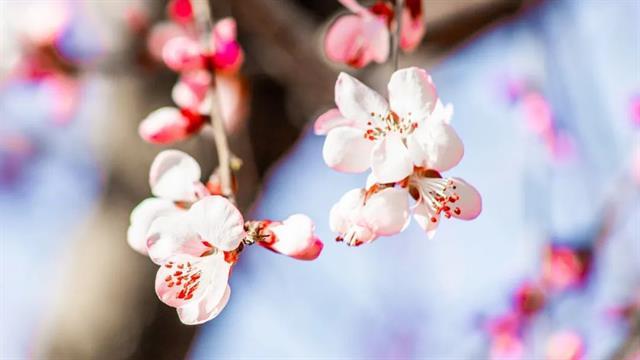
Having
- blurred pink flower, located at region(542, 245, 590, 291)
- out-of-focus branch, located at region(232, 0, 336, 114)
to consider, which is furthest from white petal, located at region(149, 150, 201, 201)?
blurred pink flower, located at region(542, 245, 590, 291)

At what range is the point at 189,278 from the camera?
489 mm

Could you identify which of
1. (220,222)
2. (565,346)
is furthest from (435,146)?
(565,346)

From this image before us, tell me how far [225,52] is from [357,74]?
40cm

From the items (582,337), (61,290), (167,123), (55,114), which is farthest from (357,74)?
(55,114)

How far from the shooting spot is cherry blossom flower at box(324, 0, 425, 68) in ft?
2.13

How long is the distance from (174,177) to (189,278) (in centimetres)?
12

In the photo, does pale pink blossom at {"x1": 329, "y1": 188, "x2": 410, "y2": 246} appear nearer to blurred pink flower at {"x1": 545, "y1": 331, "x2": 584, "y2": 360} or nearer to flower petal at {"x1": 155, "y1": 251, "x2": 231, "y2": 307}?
flower petal at {"x1": 155, "y1": 251, "x2": 231, "y2": 307}

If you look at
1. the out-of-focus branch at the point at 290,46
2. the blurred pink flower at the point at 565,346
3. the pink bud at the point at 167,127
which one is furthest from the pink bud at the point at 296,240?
the blurred pink flower at the point at 565,346

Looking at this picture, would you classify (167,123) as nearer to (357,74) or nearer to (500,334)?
(357,74)

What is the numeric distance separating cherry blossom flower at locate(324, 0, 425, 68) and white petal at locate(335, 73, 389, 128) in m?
0.16

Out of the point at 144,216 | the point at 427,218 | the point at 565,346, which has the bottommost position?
the point at 565,346

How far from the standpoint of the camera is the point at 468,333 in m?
1.93

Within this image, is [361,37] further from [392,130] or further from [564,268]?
[564,268]

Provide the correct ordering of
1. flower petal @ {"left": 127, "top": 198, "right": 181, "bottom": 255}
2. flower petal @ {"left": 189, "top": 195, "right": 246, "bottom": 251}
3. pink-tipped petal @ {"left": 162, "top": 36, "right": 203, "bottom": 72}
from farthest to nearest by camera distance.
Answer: pink-tipped petal @ {"left": 162, "top": 36, "right": 203, "bottom": 72} → flower petal @ {"left": 127, "top": 198, "right": 181, "bottom": 255} → flower petal @ {"left": 189, "top": 195, "right": 246, "bottom": 251}
